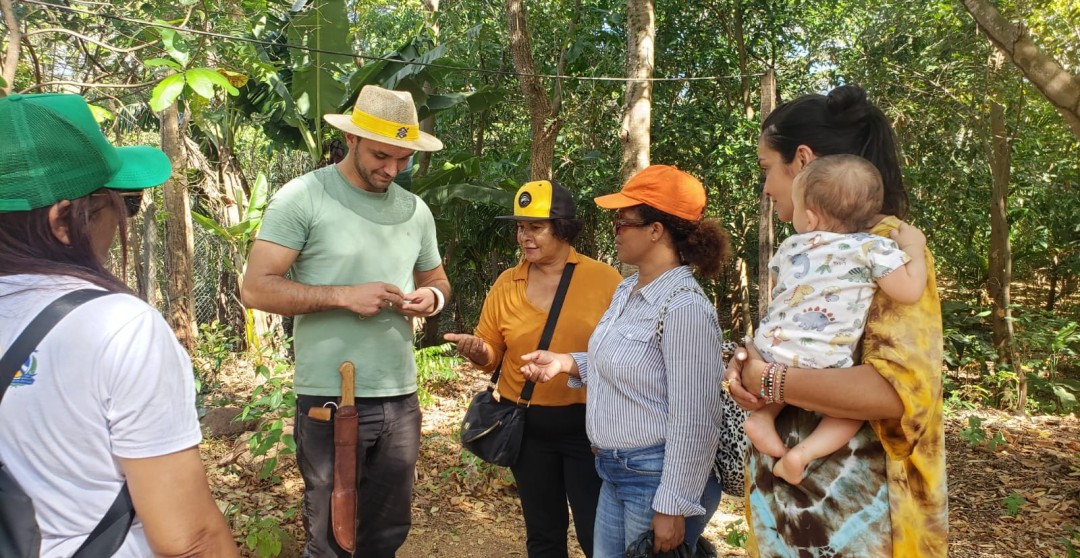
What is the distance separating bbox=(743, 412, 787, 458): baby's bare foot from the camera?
1.65m

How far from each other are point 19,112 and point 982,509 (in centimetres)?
603

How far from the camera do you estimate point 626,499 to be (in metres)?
2.22

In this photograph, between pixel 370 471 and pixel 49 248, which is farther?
pixel 370 471

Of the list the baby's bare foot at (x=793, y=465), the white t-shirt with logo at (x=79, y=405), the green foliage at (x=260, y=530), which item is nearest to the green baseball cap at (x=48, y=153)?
the white t-shirt with logo at (x=79, y=405)

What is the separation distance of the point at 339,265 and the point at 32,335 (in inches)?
60.5

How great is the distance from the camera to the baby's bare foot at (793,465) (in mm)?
1580

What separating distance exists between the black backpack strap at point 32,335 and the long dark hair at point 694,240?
160cm

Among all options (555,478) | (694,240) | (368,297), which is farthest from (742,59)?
(368,297)

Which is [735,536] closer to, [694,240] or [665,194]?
[694,240]

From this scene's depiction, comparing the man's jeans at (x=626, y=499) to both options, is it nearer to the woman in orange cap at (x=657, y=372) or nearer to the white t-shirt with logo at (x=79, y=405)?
the woman in orange cap at (x=657, y=372)

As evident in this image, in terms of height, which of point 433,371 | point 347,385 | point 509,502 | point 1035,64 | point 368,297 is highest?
point 1035,64

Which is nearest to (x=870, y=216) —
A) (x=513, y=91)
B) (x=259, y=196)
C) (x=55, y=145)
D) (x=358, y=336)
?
(x=55, y=145)

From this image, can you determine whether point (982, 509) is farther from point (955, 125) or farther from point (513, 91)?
point (513, 91)

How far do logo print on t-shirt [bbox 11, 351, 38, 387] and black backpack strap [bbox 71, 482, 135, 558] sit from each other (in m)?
0.23
